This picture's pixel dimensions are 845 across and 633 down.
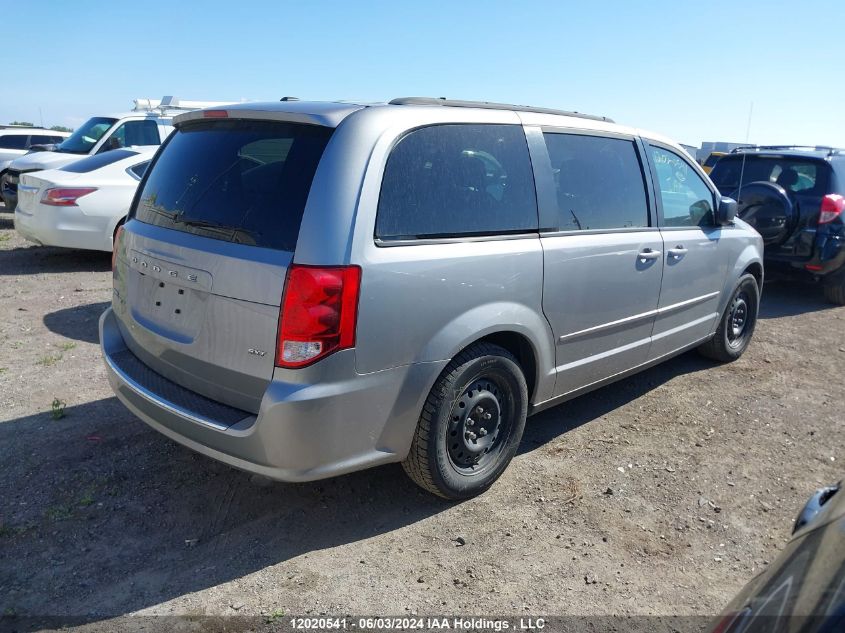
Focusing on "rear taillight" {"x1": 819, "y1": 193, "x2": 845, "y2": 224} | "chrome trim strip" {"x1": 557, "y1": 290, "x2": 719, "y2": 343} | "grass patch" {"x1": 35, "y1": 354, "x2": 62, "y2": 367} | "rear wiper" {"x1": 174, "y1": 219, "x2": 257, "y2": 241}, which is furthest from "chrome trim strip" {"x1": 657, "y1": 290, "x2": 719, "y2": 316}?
"grass patch" {"x1": 35, "y1": 354, "x2": 62, "y2": 367}

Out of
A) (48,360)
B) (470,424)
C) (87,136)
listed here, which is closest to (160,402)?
(470,424)

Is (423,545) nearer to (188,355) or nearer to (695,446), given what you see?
(188,355)

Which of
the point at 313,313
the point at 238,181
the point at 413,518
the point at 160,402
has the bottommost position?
the point at 413,518

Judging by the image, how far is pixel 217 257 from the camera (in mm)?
2922

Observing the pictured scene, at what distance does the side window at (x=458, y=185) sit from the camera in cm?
304

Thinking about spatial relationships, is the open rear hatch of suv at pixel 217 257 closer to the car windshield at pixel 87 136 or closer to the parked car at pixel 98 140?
the parked car at pixel 98 140

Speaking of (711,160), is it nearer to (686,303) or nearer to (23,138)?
(686,303)

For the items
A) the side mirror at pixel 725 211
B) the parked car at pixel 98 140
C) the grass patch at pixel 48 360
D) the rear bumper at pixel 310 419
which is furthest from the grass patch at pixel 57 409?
the parked car at pixel 98 140

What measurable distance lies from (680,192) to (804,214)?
12.4 ft

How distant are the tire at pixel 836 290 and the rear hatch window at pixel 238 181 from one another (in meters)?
7.51

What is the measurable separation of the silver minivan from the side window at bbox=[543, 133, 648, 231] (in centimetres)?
2

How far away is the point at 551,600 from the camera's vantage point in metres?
2.84

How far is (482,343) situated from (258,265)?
120 cm

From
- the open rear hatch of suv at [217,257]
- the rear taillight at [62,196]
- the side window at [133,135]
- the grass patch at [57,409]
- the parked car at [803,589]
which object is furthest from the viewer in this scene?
the side window at [133,135]
